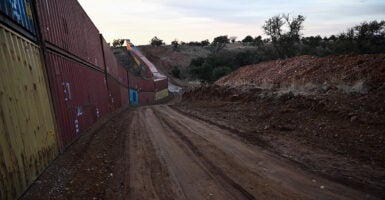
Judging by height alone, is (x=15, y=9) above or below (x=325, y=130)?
above

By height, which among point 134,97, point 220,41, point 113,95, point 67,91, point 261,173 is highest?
point 220,41

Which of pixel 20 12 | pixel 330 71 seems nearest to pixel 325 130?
pixel 330 71

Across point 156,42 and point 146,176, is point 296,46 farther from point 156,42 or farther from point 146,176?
point 156,42

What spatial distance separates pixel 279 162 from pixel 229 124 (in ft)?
18.2

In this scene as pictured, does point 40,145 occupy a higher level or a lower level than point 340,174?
higher

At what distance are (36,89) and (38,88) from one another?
19 centimetres

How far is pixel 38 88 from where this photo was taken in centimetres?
744

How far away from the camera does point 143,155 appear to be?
8.16 metres

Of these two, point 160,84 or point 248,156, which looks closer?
point 248,156

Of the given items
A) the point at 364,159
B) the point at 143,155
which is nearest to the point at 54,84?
the point at 143,155

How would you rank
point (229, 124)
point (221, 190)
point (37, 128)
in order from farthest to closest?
point (229, 124) < point (37, 128) < point (221, 190)

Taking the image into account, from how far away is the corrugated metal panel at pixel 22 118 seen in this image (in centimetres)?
514

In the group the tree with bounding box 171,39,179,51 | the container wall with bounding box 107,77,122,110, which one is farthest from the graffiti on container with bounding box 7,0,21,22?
the tree with bounding box 171,39,179,51

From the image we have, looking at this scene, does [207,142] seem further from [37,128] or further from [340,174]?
[37,128]
